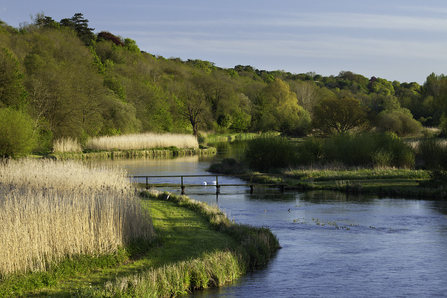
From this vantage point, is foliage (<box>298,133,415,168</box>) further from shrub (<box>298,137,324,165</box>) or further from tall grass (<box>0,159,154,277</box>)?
tall grass (<box>0,159,154,277</box>)

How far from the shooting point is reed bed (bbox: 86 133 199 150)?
53.4 meters

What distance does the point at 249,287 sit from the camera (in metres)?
11.5

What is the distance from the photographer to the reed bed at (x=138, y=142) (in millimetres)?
53434

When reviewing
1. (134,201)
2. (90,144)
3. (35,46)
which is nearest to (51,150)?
(90,144)

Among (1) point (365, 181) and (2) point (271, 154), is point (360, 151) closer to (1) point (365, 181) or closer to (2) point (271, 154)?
(1) point (365, 181)

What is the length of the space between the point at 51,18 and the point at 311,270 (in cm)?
8089

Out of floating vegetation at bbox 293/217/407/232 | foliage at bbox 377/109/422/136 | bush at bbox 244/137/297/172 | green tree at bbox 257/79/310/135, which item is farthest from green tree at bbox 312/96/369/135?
floating vegetation at bbox 293/217/407/232

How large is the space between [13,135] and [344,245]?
1046 inches

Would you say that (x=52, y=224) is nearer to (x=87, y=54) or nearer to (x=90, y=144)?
(x=90, y=144)

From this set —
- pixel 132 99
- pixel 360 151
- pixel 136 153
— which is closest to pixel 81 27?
pixel 132 99

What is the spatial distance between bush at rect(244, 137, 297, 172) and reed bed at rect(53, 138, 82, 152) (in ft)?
68.2

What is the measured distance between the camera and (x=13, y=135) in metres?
33.9

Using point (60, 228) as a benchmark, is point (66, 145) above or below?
above

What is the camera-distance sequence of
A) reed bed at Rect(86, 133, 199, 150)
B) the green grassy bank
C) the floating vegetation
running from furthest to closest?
reed bed at Rect(86, 133, 199, 150) < the floating vegetation < the green grassy bank
